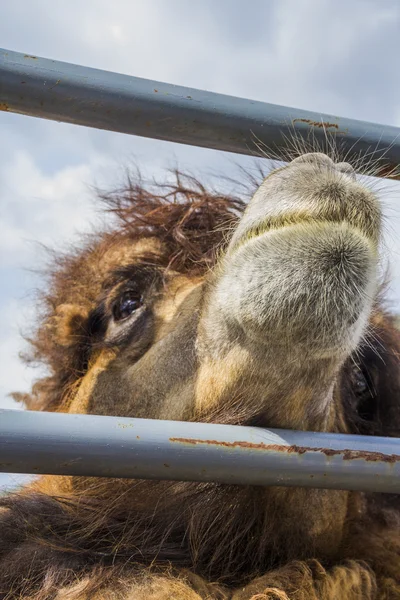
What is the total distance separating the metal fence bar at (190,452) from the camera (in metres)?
1.22

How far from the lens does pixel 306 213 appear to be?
5.10 ft

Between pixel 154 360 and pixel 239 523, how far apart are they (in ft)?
2.09

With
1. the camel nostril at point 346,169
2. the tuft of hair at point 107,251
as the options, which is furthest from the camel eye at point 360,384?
the camel nostril at point 346,169

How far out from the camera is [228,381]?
1.87 meters

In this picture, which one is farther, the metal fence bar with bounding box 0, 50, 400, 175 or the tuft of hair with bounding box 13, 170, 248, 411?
the tuft of hair with bounding box 13, 170, 248, 411

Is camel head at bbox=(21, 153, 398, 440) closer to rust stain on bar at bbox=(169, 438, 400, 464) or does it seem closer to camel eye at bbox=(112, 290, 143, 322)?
camel eye at bbox=(112, 290, 143, 322)

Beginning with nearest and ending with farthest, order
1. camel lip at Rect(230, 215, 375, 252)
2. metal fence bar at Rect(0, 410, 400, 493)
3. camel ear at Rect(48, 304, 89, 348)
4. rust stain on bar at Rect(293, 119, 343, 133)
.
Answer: metal fence bar at Rect(0, 410, 400, 493)
camel lip at Rect(230, 215, 375, 252)
rust stain on bar at Rect(293, 119, 343, 133)
camel ear at Rect(48, 304, 89, 348)

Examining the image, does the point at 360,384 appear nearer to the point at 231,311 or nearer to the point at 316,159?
the point at 231,311

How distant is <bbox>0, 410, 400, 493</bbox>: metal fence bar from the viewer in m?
1.22

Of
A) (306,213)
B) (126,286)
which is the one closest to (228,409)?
(306,213)

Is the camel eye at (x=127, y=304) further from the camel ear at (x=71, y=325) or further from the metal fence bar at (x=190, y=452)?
the metal fence bar at (x=190, y=452)

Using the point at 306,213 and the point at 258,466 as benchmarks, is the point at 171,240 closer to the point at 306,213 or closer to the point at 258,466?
the point at 306,213

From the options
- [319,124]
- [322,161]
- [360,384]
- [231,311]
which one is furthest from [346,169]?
[360,384]

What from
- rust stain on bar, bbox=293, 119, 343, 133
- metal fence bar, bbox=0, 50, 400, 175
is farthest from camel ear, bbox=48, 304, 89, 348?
rust stain on bar, bbox=293, 119, 343, 133
